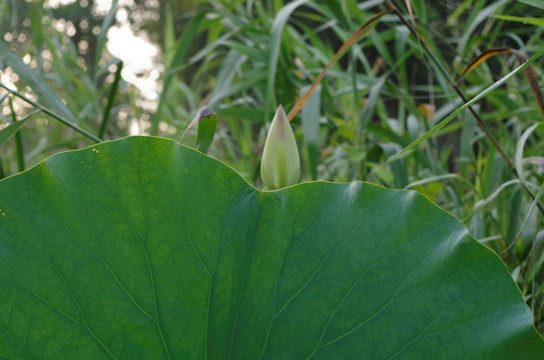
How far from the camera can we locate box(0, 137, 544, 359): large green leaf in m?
0.35

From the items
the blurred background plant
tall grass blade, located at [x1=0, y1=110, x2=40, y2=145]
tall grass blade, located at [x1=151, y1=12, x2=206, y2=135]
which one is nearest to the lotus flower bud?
the blurred background plant

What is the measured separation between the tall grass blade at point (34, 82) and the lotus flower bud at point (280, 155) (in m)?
0.29

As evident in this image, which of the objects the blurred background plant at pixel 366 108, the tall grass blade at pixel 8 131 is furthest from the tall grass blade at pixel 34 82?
the tall grass blade at pixel 8 131

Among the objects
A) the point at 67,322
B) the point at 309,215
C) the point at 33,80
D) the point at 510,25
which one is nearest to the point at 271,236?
the point at 309,215

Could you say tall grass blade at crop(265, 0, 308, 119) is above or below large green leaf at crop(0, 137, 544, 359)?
above

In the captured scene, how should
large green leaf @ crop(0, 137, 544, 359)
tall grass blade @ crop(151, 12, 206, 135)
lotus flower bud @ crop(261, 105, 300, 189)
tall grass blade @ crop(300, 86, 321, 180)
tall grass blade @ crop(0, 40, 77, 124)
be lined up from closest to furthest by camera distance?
large green leaf @ crop(0, 137, 544, 359)
lotus flower bud @ crop(261, 105, 300, 189)
tall grass blade @ crop(0, 40, 77, 124)
tall grass blade @ crop(300, 86, 321, 180)
tall grass blade @ crop(151, 12, 206, 135)

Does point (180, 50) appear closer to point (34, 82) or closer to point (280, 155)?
point (34, 82)

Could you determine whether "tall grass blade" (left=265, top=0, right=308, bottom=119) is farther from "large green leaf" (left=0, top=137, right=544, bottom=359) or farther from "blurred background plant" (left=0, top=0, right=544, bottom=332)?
"large green leaf" (left=0, top=137, right=544, bottom=359)

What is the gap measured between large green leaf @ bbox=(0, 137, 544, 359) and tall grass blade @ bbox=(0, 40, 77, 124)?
298 mm

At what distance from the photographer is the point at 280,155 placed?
0.48m

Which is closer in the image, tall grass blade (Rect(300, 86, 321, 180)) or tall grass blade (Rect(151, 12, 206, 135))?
tall grass blade (Rect(300, 86, 321, 180))

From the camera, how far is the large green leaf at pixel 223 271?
35 centimetres

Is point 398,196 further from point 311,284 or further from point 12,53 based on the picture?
point 12,53

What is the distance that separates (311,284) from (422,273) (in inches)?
3.1
